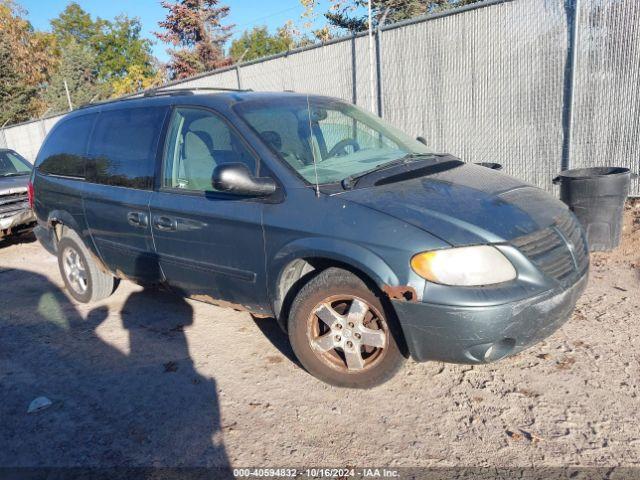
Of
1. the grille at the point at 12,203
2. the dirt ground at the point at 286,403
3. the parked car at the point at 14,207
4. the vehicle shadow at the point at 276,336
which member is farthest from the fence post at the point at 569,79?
the grille at the point at 12,203

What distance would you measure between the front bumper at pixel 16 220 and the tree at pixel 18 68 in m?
28.8

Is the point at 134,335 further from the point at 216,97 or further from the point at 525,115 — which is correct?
the point at 525,115

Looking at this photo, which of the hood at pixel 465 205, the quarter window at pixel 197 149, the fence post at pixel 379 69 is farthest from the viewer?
the fence post at pixel 379 69

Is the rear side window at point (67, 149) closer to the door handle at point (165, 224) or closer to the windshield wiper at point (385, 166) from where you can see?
the door handle at point (165, 224)

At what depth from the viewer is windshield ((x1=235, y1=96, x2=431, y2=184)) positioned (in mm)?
3471

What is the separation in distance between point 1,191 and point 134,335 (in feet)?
16.0

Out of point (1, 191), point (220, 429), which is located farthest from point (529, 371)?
point (1, 191)

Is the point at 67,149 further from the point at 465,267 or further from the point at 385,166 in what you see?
the point at 465,267

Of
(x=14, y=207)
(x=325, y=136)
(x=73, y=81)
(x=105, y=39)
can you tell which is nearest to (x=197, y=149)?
(x=325, y=136)

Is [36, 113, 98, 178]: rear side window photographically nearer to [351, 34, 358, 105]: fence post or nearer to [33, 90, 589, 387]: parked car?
[33, 90, 589, 387]: parked car

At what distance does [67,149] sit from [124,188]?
1267 millimetres

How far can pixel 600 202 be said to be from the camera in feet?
17.3

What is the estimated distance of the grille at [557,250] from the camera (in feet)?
9.19

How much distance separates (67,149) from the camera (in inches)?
196
